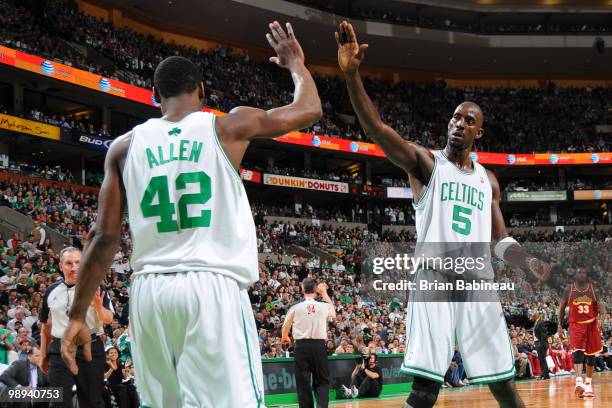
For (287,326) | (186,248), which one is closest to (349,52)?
(186,248)

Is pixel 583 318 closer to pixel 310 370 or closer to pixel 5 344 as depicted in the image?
pixel 310 370

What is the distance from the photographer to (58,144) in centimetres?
2922

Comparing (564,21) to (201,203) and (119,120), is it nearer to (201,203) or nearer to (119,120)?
(119,120)

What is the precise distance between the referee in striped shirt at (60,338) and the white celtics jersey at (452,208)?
3.48 meters

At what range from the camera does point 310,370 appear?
1011cm

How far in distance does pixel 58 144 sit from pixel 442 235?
87.1 ft

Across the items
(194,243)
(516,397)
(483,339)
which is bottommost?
(516,397)

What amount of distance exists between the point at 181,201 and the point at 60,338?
14.6 ft

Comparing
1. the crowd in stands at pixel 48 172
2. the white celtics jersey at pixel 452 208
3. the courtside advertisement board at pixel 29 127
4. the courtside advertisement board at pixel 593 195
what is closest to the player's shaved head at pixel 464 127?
the white celtics jersey at pixel 452 208

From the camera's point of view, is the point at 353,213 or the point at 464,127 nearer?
the point at 464,127

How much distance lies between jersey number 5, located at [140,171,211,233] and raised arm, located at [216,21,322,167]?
7.8 inches

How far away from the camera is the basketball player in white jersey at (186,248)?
309 cm

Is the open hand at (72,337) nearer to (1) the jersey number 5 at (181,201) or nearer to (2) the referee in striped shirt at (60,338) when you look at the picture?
(1) the jersey number 5 at (181,201)

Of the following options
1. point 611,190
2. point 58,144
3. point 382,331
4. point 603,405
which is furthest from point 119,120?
point 611,190
